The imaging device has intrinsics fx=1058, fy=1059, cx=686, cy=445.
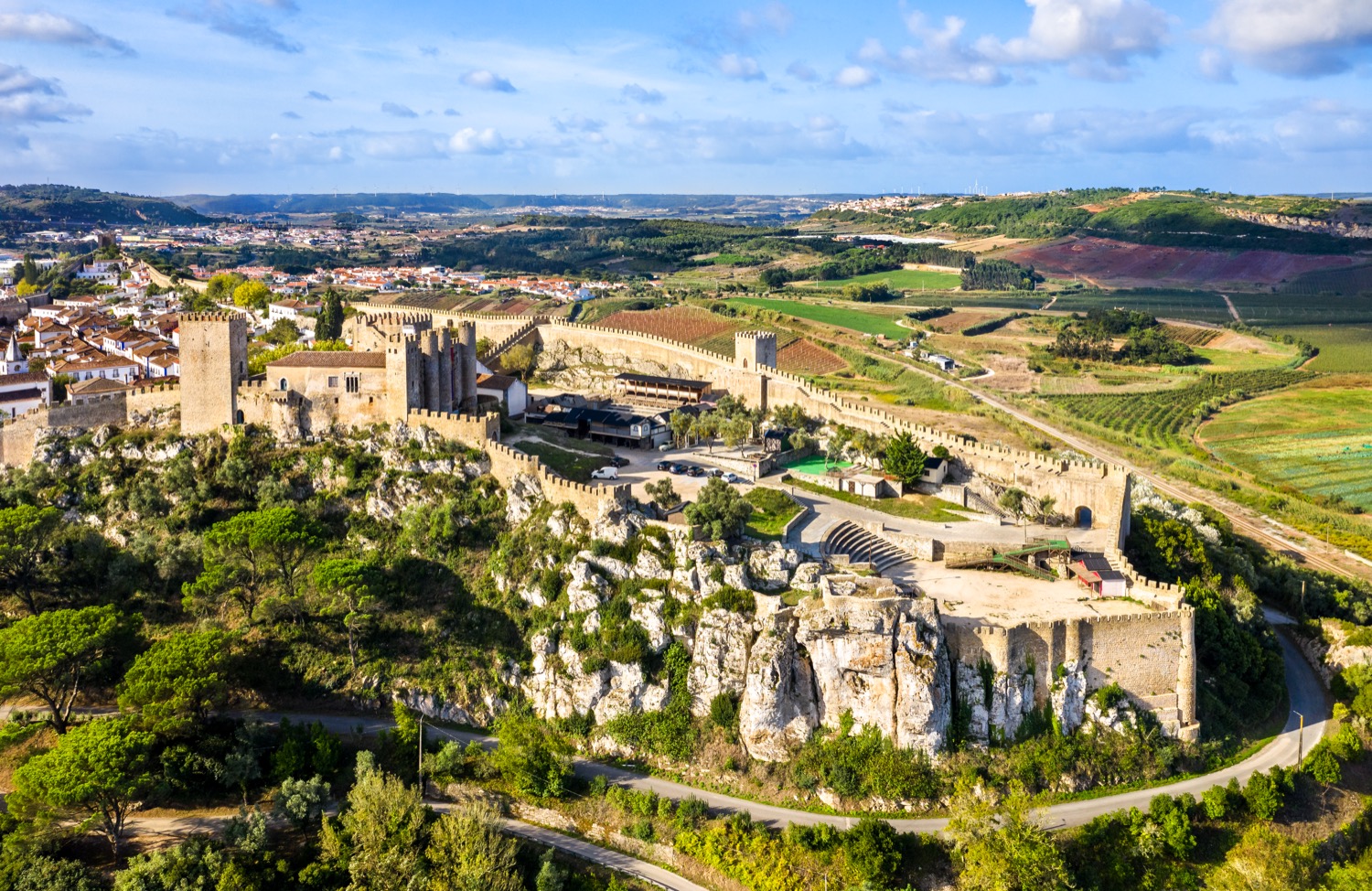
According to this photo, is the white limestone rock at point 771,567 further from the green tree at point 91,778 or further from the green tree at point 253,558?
the green tree at point 91,778

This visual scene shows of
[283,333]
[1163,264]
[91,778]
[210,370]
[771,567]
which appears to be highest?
[1163,264]

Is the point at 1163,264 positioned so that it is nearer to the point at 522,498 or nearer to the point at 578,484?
the point at 578,484

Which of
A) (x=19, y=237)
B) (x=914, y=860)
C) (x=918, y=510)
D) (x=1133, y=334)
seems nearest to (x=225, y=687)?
(x=914, y=860)

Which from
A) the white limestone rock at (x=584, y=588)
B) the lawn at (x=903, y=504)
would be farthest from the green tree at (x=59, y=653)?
the lawn at (x=903, y=504)

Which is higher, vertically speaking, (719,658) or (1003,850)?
(719,658)

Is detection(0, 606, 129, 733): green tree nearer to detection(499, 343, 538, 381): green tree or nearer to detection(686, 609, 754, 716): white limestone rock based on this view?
detection(686, 609, 754, 716): white limestone rock

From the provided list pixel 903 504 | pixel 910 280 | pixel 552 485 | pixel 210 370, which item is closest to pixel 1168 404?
pixel 903 504
